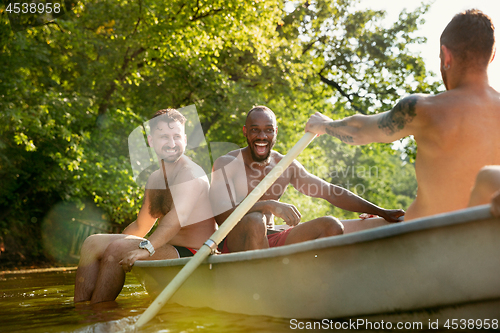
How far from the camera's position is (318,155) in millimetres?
18344

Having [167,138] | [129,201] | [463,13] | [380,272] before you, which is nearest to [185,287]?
[167,138]

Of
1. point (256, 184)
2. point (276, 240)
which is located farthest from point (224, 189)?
point (276, 240)

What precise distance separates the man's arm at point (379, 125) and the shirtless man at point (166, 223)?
1098 mm

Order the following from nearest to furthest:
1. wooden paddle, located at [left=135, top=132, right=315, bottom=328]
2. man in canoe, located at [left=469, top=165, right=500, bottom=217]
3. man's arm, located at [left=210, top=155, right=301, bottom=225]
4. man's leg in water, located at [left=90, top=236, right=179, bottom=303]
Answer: man in canoe, located at [left=469, top=165, right=500, bottom=217]
wooden paddle, located at [left=135, top=132, right=315, bottom=328]
man's leg in water, located at [left=90, top=236, right=179, bottom=303]
man's arm, located at [left=210, top=155, right=301, bottom=225]

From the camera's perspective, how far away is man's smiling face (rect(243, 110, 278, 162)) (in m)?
3.69

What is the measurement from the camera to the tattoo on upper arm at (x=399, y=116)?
2.22m

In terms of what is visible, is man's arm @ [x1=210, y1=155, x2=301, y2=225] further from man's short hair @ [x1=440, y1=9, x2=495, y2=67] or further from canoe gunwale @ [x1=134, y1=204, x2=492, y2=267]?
Result: man's short hair @ [x1=440, y1=9, x2=495, y2=67]

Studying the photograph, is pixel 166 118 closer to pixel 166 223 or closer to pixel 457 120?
pixel 166 223

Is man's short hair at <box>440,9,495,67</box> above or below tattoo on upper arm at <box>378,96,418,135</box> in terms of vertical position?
above

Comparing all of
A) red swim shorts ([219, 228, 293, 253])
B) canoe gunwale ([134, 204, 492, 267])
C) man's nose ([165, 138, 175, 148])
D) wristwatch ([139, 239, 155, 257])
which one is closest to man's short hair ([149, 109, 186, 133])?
man's nose ([165, 138, 175, 148])

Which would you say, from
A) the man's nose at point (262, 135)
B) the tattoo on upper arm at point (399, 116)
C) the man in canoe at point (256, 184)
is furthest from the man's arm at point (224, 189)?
the tattoo on upper arm at point (399, 116)

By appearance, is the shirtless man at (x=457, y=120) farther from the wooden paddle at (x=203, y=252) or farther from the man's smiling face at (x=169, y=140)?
the man's smiling face at (x=169, y=140)

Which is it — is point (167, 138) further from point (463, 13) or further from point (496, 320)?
point (496, 320)

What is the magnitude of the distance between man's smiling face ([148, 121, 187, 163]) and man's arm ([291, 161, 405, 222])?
1.07 meters
